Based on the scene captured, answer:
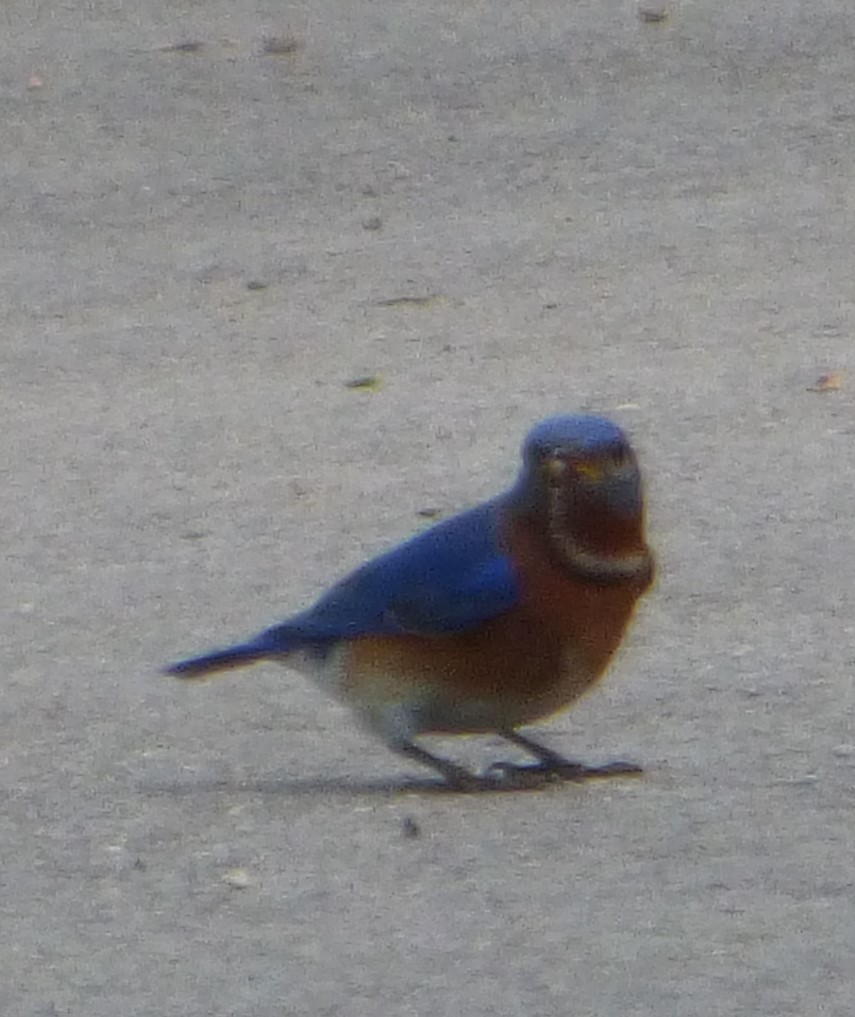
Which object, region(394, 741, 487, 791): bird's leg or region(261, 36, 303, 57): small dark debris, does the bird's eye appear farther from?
region(261, 36, 303, 57): small dark debris

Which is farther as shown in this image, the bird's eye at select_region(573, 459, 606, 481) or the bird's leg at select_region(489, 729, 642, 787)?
the bird's leg at select_region(489, 729, 642, 787)

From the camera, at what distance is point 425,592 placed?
18.3ft

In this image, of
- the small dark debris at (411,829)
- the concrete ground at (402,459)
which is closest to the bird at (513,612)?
the concrete ground at (402,459)

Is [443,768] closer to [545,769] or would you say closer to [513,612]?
[545,769]

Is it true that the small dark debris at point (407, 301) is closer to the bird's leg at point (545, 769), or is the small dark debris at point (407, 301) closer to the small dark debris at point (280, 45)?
the small dark debris at point (280, 45)

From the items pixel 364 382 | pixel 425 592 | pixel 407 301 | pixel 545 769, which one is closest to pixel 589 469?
pixel 425 592

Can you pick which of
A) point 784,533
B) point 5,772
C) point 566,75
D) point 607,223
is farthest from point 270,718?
point 566,75

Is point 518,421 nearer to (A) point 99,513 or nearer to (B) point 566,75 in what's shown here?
(A) point 99,513

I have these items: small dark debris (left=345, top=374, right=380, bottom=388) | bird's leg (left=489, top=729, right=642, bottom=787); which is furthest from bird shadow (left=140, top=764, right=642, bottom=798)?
small dark debris (left=345, top=374, right=380, bottom=388)

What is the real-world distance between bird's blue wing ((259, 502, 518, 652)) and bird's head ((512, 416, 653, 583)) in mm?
133

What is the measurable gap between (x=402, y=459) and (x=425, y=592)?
2.33 meters

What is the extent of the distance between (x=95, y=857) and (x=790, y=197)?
5.00 metres

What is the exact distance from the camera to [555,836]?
523 cm

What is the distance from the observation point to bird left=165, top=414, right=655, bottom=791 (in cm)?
533
